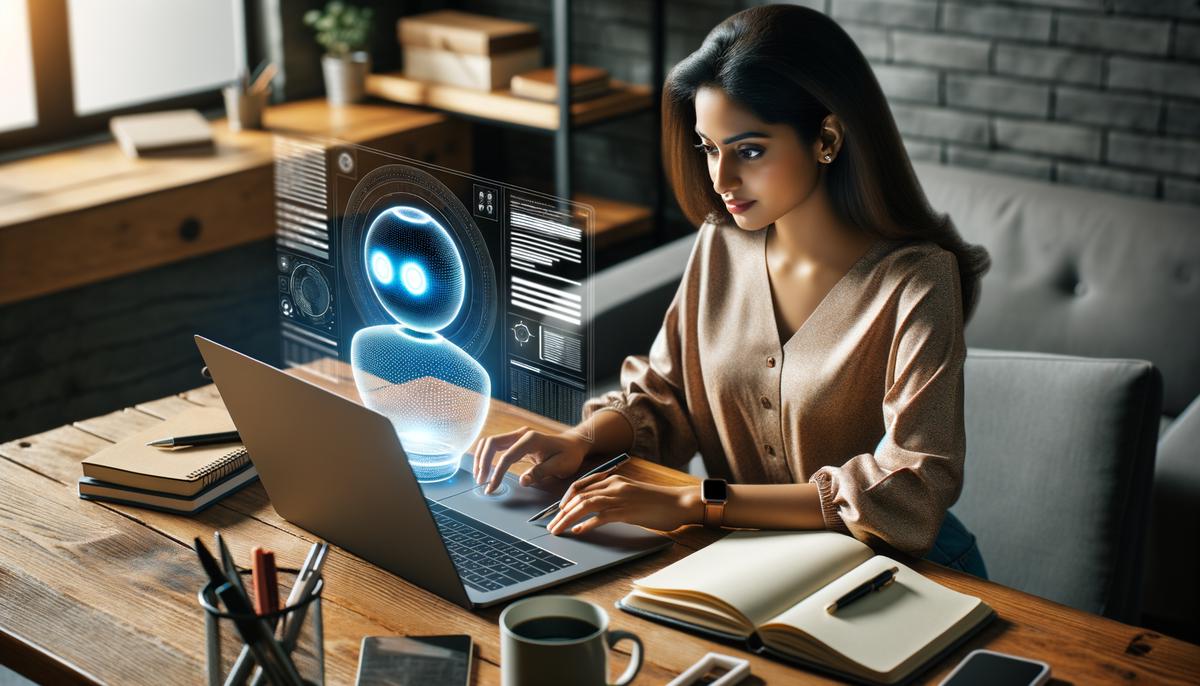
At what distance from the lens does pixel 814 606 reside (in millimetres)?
1085

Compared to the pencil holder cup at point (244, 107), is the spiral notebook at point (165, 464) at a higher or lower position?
lower

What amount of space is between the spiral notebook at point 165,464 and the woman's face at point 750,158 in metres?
0.62

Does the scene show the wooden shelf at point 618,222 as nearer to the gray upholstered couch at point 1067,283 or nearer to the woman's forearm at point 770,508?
the gray upholstered couch at point 1067,283

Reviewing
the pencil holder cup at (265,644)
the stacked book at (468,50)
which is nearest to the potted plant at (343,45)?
the stacked book at (468,50)

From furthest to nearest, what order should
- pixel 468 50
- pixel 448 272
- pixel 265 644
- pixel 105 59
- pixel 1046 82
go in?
pixel 468 50 → pixel 105 59 → pixel 1046 82 → pixel 448 272 → pixel 265 644

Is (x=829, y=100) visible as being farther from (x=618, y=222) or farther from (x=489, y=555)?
(x=618, y=222)

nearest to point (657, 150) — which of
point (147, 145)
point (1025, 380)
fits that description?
point (147, 145)

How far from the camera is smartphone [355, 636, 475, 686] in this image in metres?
1.01

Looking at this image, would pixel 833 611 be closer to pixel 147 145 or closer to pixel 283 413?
pixel 283 413

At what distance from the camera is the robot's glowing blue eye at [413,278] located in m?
1.20

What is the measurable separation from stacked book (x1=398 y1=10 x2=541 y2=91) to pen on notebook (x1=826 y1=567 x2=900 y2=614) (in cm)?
223

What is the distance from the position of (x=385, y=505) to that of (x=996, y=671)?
0.53 m

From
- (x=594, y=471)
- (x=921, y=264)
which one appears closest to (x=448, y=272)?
(x=594, y=471)

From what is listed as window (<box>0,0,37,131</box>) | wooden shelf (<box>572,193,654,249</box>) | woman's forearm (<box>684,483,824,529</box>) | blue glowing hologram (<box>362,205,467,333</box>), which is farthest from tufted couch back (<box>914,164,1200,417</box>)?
window (<box>0,0,37,131</box>)
